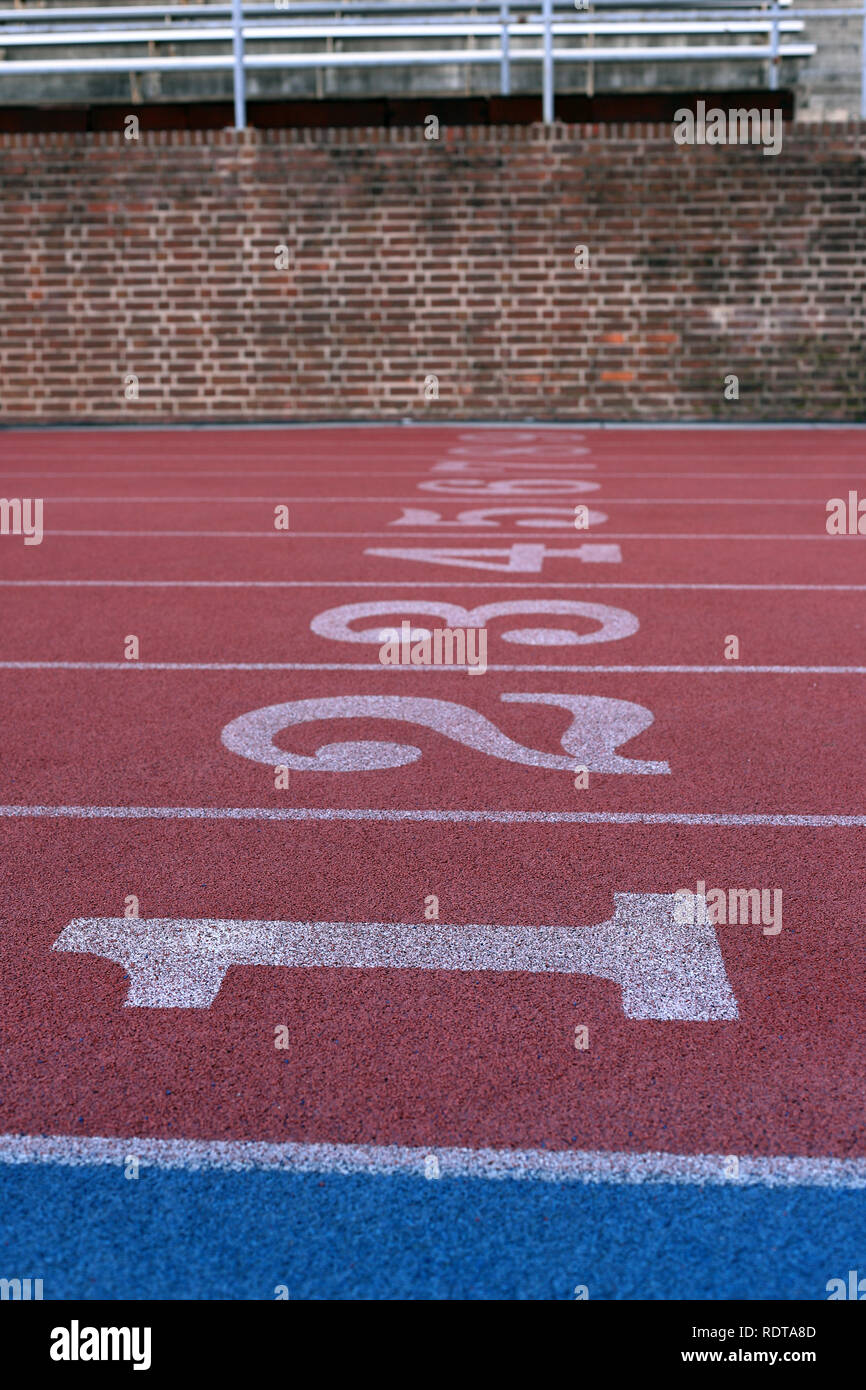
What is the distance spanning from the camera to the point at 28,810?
4.16m

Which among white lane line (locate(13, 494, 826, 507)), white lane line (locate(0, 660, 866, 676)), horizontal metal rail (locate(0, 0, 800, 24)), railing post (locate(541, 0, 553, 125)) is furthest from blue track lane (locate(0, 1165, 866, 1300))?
railing post (locate(541, 0, 553, 125))

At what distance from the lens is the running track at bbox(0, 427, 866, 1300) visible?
2209mm

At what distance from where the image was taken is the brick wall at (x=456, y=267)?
1648 cm

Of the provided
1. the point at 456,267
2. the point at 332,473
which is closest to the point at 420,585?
the point at 332,473

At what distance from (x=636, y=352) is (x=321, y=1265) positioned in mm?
15548

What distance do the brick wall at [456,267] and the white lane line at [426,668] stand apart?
1161 cm

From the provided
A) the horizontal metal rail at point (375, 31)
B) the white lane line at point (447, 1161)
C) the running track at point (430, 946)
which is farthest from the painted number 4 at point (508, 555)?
the horizontal metal rail at point (375, 31)

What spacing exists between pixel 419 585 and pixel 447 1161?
526 centimetres

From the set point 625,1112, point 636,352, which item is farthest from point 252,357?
point 625,1112

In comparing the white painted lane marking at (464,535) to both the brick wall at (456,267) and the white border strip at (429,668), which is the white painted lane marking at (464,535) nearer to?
the white border strip at (429,668)

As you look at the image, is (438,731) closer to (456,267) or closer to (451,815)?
(451,815)

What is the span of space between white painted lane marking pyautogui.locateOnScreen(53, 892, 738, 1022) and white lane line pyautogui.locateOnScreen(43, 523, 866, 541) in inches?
232

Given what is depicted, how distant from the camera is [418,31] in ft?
67.9

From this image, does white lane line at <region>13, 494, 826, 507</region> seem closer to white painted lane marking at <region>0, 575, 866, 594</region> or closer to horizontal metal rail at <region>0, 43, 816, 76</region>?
white painted lane marking at <region>0, 575, 866, 594</region>
